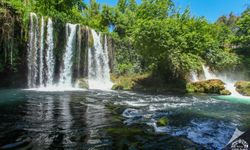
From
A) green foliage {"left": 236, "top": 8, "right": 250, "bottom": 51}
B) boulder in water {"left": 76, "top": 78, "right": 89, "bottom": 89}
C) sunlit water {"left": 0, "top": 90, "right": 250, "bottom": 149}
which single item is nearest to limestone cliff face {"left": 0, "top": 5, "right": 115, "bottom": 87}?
boulder in water {"left": 76, "top": 78, "right": 89, "bottom": 89}

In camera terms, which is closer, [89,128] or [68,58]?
[89,128]

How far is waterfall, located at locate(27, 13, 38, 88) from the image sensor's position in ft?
70.5

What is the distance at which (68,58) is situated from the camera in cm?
2475

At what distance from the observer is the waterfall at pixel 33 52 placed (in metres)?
21.5

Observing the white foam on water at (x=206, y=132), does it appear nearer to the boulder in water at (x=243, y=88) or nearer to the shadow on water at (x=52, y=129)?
the shadow on water at (x=52, y=129)

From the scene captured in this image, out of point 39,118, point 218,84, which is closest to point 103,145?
→ point 39,118

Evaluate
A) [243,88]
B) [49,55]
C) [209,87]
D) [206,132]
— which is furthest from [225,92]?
[206,132]

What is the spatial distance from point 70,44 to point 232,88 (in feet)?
52.0

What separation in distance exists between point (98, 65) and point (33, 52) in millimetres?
7254

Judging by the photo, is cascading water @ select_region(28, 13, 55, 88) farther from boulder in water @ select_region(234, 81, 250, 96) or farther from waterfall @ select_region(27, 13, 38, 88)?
boulder in water @ select_region(234, 81, 250, 96)

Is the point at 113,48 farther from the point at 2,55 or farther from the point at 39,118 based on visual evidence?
the point at 39,118

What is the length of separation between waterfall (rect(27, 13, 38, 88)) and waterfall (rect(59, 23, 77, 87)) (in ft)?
8.84

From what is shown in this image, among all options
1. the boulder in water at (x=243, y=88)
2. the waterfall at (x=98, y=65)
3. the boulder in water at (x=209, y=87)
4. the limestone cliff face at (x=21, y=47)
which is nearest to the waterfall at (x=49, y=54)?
the limestone cliff face at (x=21, y=47)

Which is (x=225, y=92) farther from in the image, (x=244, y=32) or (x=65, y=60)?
(x=244, y=32)
